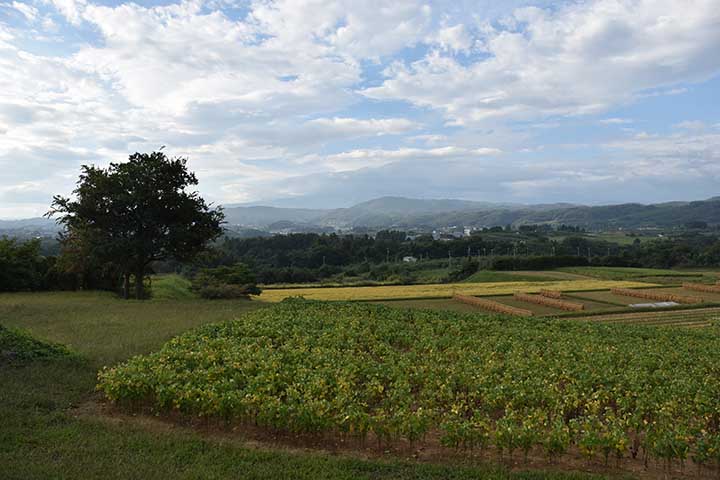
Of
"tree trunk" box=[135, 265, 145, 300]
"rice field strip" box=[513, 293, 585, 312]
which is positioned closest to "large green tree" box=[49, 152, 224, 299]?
"tree trunk" box=[135, 265, 145, 300]

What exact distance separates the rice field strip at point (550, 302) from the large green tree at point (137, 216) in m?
24.0

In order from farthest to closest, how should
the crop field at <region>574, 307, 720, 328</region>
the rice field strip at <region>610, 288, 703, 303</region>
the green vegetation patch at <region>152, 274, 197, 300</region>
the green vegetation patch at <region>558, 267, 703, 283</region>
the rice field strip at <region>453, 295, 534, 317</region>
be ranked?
the green vegetation patch at <region>558, 267, 703, 283</region> < the green vegetation patch at <region>152, 274, 197, 300</region> < the rice field strip at <region>610, 288, 703, 303</region> < the rice field strip at <region>453, 295, 534, 317</region> < the crop field at <region>574, 307, 720, 328</region>

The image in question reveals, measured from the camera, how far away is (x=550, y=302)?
1481 inches

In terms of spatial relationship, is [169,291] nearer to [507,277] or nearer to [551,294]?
[551,294]

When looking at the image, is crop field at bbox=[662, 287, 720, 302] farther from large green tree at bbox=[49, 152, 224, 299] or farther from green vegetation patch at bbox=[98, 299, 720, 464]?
large green tree at bbox=[49, 152, 224, 299]

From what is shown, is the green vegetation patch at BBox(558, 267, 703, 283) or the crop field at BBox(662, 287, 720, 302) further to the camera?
the green vegetation patch at BBox(558, 267, 703, 283)

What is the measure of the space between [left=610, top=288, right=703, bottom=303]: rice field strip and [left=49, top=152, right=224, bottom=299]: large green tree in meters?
33.3

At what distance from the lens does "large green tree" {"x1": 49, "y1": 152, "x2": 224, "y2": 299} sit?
32219 millimetres

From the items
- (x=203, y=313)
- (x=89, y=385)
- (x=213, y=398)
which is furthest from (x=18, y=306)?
(x=213, y=398)

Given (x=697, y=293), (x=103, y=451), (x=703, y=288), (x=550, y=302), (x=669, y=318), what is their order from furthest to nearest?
(x=703, y=288) < (x=697, y=293) < (x=550, y=302) < (x=669, y=318) < (x=103, y=451)

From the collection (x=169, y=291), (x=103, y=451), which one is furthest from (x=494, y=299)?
(x=103, y=451)

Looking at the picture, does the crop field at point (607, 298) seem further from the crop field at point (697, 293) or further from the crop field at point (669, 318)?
the crop field at point (697, 293)

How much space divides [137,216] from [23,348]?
20.2 metres

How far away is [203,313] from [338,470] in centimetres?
1934
